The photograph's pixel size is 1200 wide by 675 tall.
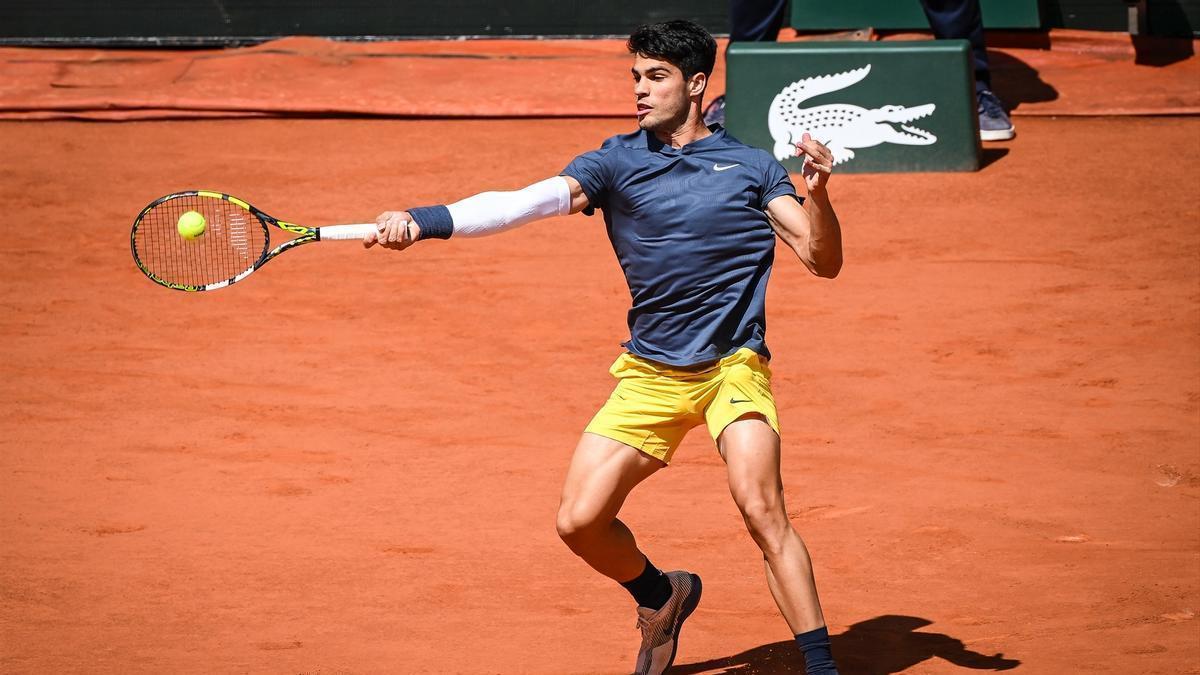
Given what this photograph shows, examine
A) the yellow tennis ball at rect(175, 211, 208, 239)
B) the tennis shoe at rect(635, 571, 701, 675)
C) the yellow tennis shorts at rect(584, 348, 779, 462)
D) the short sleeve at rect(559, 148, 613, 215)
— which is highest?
the short sleeve at rect(559, 148, 613, 215)

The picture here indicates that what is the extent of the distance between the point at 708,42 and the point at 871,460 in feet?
9.64

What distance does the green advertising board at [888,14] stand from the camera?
1241 cm

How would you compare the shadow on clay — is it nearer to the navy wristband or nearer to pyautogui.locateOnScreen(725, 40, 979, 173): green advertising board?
the navy wristband

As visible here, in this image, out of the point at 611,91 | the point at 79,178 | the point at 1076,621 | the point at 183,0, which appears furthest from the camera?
the point at 183,0

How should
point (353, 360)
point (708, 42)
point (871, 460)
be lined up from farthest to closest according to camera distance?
1. point (353, 360)
2. point (871, 460)
3. point (708, 42)

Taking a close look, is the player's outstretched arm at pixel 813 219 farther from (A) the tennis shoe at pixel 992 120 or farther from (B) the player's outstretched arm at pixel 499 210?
(A) the tennis shoe at pixel 992 120

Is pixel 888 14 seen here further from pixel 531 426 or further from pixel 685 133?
pixel 685 133

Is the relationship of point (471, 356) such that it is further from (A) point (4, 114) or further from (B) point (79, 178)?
(A) point (4, 114)

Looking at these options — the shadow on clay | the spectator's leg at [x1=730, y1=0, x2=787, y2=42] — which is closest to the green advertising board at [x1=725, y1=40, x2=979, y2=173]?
the spectator's leg at [x1=730, y1=0, x2=787, y2=42]

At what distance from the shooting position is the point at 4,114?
40.7 feet

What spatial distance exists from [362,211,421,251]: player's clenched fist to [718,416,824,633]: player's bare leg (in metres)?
1.21

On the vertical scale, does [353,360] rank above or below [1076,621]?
above

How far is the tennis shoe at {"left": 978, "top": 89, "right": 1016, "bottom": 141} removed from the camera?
441 inches

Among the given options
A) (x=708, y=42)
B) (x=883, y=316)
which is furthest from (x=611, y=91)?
(x=708, y=42)
